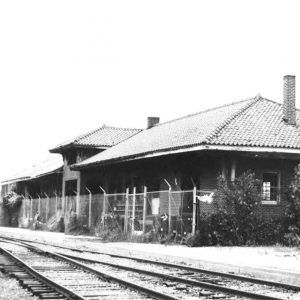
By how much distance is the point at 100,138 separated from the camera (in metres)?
40.3

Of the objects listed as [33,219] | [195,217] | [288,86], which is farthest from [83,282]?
[33,219]

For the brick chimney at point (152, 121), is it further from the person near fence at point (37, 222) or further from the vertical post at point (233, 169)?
the vertical post at point (233, 169)

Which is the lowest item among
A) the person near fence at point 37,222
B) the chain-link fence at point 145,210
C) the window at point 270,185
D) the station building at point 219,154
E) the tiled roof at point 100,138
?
the person near fence at point 37,222

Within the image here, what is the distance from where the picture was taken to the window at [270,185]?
23.0 metres

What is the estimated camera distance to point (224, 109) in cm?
2969

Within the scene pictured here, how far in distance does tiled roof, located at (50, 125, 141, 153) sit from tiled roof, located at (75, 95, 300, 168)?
754 centimetres

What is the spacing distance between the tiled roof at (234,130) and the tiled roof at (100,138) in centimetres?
754

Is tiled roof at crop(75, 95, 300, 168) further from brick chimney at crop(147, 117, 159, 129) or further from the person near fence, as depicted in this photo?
the person near fence

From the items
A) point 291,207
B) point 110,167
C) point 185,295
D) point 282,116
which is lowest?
point 185,295

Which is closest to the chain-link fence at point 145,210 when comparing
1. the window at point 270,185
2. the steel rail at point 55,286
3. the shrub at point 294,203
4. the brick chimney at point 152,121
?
the window at point 270,185

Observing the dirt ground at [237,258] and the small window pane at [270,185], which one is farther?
the small window pane at [270,185]

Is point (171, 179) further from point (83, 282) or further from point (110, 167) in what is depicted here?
point (83, 282)

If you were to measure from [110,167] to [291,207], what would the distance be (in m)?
12.2

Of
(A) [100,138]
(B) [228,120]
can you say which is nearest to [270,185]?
(B) [228,120]
